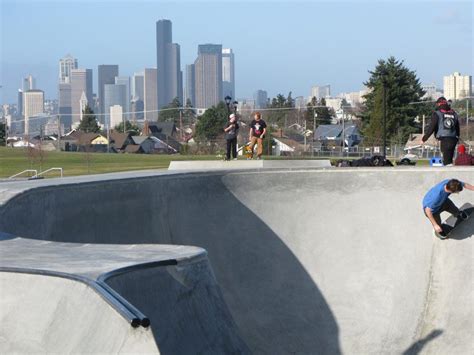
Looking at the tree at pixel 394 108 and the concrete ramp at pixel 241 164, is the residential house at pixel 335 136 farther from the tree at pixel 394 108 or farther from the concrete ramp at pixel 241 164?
the concrete ramp at pixel 241 164

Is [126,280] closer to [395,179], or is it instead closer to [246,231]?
[246,231]

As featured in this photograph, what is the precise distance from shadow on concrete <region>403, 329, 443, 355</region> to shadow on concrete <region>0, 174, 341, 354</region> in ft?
3.31

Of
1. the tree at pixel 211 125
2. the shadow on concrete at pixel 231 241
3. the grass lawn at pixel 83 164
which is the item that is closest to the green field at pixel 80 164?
the grass lawn at pixel 83 164

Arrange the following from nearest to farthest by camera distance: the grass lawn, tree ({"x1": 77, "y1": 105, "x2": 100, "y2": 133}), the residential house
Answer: the grass lawn → the residential house → tree ({"x1": 77, "y1": 105, "x2": 100, "y2": 133})

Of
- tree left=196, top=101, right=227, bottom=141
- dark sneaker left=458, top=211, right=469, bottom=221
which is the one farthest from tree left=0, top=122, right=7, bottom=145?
dark sneaker left=458, top=211, right=469, bottom=221

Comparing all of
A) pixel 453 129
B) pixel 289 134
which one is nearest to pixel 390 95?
pixel 289 134

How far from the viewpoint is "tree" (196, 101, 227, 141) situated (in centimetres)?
7888

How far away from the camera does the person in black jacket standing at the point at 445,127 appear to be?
15.1 m

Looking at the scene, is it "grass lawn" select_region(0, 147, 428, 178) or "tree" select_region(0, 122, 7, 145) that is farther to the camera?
"tree" select_region(0, 122, 7, 145)

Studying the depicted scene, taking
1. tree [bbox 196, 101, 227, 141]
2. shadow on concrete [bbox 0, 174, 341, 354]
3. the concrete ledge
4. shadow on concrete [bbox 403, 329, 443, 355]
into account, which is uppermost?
tree [bbox 196, 101, 227, 141]

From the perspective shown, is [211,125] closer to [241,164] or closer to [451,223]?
[241,164]

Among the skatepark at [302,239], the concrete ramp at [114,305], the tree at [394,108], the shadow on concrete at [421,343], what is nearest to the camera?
the concrete ramp at [114,305]

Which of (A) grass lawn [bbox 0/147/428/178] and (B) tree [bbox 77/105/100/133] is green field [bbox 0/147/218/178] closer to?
(A) grass lawn [bbox 0/147/428/178]

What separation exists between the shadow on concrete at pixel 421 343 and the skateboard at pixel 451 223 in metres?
1.42
